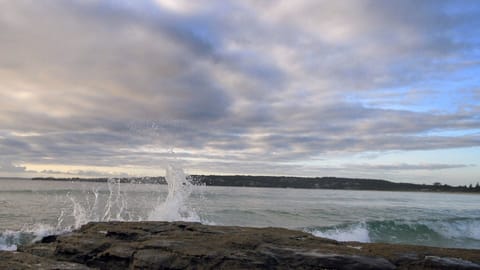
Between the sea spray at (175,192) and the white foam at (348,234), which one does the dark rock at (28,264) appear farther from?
the white foam at (348,234)

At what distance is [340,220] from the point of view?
1009 inches

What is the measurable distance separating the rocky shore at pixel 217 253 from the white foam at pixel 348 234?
1190 cm

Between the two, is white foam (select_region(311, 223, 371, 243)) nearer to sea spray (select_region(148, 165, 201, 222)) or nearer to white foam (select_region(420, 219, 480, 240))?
white foam (select_region(420, 219, 480, 240))

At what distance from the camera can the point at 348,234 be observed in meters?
19.9

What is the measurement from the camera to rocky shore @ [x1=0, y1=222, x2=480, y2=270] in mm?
5793

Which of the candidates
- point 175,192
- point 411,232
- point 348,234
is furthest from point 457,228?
point 175,192

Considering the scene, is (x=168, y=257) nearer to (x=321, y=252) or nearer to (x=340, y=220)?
(x=321, y=252)

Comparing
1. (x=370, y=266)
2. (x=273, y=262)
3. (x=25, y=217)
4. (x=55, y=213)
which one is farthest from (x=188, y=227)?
(x=55, y=213)

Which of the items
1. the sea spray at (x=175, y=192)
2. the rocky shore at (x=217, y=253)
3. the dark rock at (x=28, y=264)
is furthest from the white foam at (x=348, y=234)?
the dark rock at (x=28, y=264)

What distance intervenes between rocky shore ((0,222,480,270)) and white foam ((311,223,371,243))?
39.1 feet

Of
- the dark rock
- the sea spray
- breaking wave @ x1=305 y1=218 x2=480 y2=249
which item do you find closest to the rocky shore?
the dark rock

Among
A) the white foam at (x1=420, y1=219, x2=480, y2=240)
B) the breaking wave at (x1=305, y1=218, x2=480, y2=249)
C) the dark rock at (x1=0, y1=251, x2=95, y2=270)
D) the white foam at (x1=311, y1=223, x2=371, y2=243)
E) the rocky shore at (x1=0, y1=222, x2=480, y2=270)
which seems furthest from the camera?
the white foam at (x1=420, y1=219, x2=480, y2=240)

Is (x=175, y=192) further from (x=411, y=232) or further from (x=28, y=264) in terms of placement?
(x=411, y=232)

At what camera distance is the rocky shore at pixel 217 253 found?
5.79m
